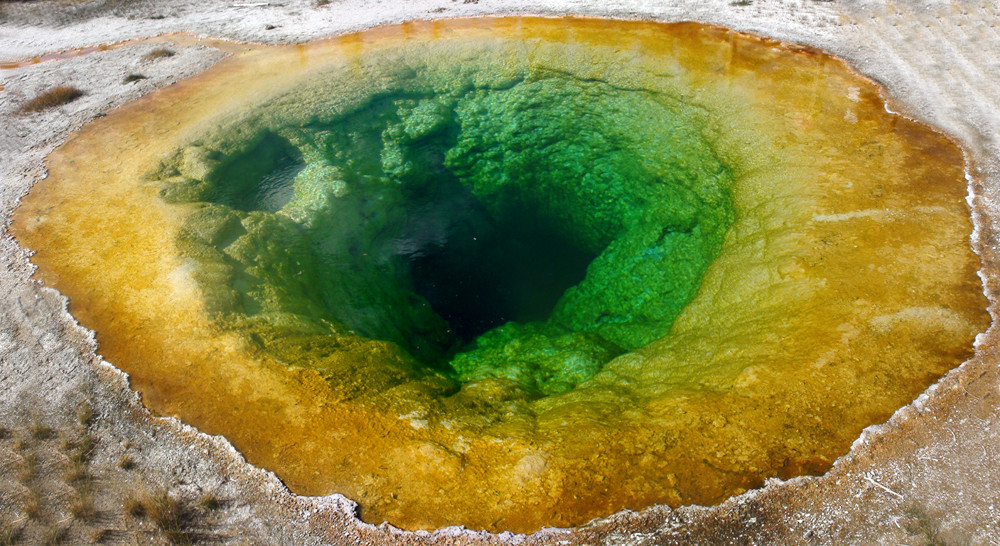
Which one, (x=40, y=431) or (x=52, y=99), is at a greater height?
(x=52, y=99)

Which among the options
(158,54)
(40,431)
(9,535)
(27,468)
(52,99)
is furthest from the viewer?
(158,54)

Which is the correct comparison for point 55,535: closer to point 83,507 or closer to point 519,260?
point 83,507

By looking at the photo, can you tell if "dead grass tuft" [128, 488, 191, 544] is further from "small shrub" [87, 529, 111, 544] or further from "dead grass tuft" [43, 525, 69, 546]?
"dead grass tuft" [43, 525, 69, 546]

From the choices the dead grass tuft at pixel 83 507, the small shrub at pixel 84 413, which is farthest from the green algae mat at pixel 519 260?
the dead grass tuft at pixel 83 507

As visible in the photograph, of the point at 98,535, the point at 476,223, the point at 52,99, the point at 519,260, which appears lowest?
the point at 519,260

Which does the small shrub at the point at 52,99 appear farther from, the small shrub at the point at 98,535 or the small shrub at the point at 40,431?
the small shrub at the point at 98,535

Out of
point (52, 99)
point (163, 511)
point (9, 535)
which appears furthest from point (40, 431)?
point (52, 99)
